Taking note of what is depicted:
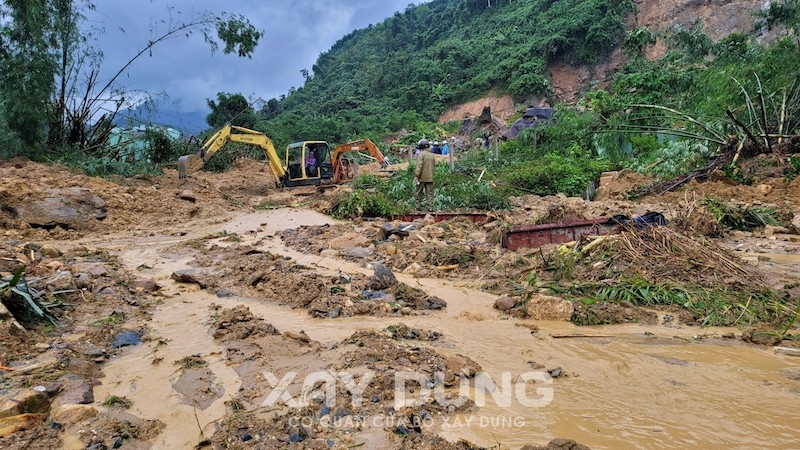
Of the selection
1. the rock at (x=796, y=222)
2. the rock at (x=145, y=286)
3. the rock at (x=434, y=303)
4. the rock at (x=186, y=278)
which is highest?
the rock at (x=796, y=222)

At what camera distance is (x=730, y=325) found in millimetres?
4188

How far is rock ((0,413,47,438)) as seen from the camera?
248 centimetres

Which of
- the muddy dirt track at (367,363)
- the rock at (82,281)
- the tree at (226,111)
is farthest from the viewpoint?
the tree at (226,111)

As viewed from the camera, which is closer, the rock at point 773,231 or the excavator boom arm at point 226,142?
the rock at point 773,231

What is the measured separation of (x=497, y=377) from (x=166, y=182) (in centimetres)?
1364

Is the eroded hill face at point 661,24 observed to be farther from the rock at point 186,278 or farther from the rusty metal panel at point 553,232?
the rock at point 186,278

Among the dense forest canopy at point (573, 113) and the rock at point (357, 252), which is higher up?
the dense forest canopy at point (573, 113)

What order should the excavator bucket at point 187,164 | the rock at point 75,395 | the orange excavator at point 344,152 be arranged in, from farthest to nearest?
the orange excavator at point 344,152, the excavator bucket at point 187,164, the rock at point 75,395

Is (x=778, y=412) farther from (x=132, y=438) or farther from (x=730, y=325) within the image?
(x=132, y=438)

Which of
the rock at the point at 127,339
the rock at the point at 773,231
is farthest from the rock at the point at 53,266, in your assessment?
the rock at the point at 773,231

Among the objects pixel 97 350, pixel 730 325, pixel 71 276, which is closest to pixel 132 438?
pixel 97 350

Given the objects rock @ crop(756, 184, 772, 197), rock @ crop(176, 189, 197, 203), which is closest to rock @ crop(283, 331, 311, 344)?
rock @ crop(176, 189, 197, 203)

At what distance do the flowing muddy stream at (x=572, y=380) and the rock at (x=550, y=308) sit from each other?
12 centimetres

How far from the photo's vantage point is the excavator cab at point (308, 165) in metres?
16.2
